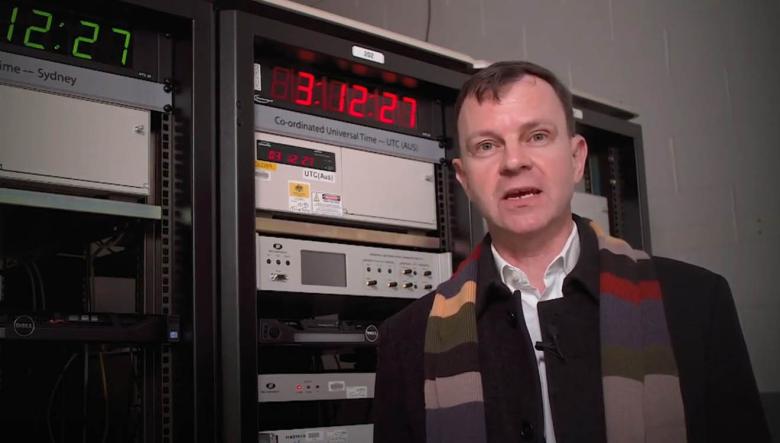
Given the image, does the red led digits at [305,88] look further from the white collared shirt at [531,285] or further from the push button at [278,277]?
the white collared shirt at [531,285]

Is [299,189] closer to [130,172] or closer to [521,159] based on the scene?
[130,172]

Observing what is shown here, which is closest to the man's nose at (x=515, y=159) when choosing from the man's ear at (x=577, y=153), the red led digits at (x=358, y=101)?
the man's ear at (x=577, y=153)

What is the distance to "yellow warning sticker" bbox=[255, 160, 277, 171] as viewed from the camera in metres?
1.65

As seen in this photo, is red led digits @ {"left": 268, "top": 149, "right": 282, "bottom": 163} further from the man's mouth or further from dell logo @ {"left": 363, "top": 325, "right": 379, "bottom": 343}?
the man's mouth

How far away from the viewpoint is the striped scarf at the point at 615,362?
1.17m

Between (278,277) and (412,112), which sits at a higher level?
(412,112)

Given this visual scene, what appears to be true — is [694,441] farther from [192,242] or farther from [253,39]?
[253,39]

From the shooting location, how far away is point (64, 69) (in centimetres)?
146

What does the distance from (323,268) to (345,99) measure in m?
0.42

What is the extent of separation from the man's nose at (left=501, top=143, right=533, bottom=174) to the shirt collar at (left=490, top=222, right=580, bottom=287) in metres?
0.16

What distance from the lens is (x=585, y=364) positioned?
121cm

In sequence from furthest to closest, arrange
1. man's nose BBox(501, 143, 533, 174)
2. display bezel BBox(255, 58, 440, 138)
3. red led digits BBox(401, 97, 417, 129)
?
1. red led digits BBox(401, 97, 417, 129)
2. display bezel BBox(255, 58, 440, 138)
3. man's nose BBox(501, 143, 533, 174)

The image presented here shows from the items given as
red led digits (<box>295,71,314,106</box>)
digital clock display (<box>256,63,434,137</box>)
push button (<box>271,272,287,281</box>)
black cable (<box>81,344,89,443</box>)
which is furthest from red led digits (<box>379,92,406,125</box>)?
black cable (<box>81,344,89,443</box>)

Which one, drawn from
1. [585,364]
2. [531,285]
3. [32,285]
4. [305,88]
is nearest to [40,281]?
[32,285]
